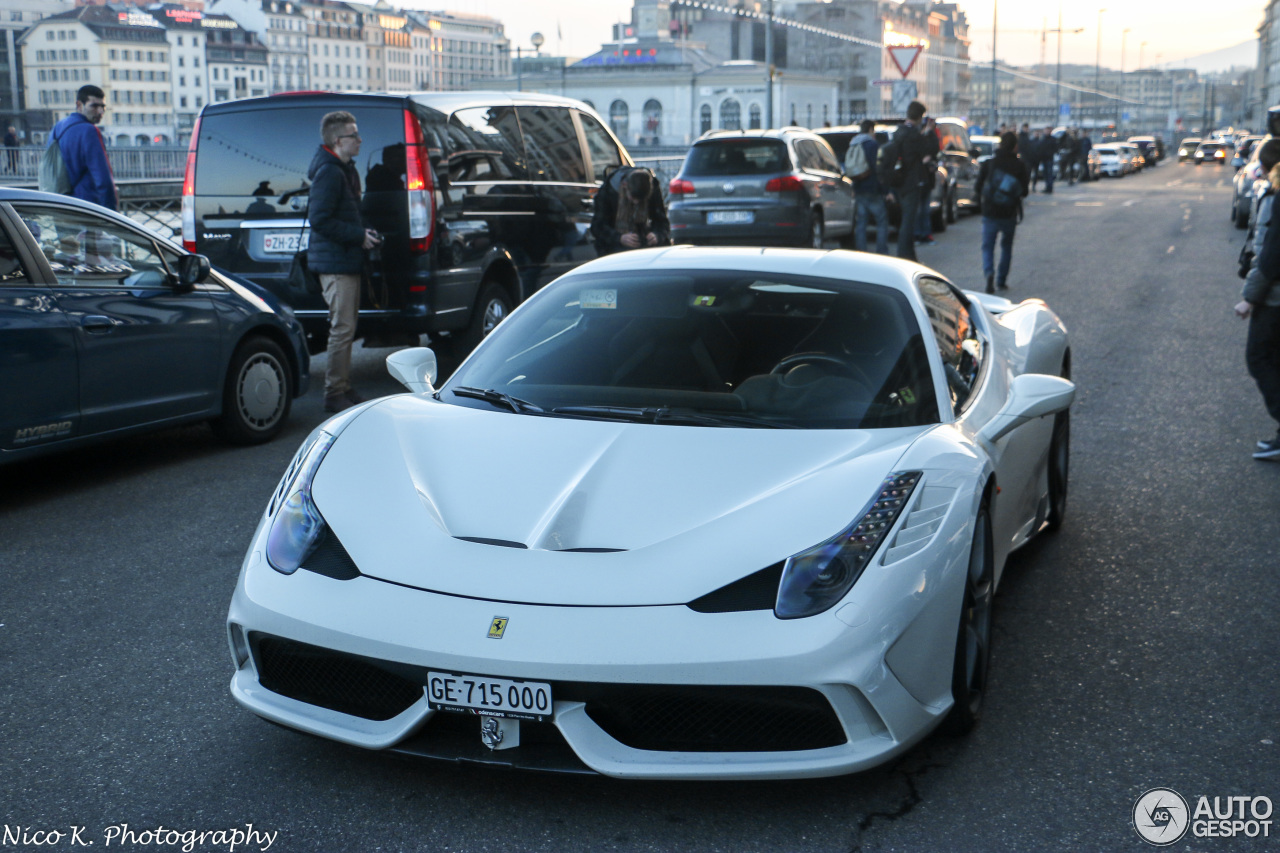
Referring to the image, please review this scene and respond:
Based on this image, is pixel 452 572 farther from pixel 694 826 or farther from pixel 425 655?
pixel 694 826

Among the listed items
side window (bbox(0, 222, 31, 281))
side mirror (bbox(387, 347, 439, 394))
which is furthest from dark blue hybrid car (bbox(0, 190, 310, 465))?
side mirror (bbox(387, 347, 439, 394))

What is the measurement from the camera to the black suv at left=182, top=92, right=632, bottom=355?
8641 mm

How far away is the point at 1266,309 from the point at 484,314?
4.95m

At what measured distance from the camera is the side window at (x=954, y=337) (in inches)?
165

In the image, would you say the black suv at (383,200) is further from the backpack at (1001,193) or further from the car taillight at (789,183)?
the car taillight at (789,183)

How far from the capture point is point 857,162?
16.5m

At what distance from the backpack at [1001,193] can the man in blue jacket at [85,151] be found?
Answer: 8627 mm

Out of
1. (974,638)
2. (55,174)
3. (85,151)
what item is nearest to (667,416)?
(974,638)

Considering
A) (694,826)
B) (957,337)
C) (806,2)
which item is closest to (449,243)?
(957,337)

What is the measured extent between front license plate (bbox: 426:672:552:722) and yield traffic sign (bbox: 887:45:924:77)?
22.0 m

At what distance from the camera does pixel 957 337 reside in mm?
4574

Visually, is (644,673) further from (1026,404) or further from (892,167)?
(892,167)

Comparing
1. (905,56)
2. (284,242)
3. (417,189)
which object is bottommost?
(284,242)

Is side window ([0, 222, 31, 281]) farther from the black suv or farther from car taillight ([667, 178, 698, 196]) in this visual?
car taillight ([667, 178, 698, 196])
